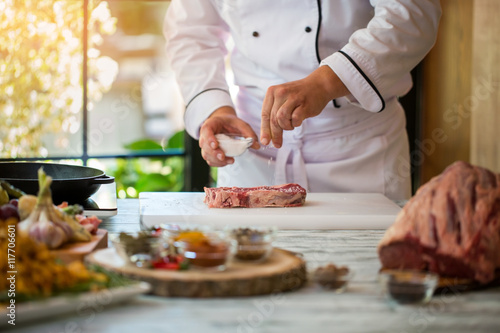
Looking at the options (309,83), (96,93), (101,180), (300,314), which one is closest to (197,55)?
(309,83)

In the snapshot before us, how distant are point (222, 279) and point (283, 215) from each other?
720mm

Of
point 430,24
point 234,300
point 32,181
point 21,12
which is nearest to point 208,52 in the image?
point 430,24

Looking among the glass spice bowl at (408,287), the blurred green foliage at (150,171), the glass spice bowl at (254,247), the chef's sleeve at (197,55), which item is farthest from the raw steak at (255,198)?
the blurred green foliage at (150,171)

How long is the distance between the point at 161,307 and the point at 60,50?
9.31 feet

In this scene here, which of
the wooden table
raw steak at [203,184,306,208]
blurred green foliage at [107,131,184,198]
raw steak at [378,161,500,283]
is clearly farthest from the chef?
blurred green foliage at [107,131,184,198]

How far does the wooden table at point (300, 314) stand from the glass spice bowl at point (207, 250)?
0.06 meters

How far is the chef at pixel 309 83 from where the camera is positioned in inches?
81.7

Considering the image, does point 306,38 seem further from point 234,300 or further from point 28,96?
point 28,96

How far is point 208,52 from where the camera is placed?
2566 millimetres

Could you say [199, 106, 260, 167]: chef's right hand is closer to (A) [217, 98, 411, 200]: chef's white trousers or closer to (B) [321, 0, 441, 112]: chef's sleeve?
(A) [217, 98, 411, 200]: chef's white trousers

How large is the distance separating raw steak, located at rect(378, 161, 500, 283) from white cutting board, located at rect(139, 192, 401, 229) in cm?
54

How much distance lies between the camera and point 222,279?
1.04 m

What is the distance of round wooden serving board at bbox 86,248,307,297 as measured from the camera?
104 centimetres

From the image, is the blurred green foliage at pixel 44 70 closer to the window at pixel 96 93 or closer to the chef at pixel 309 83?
the window at pixel 96 93
